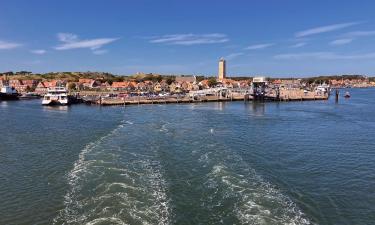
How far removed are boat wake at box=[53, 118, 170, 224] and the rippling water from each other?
50 mm

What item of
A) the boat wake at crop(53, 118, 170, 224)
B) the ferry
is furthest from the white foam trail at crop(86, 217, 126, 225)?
the ferry

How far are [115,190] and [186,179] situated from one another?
176 inches

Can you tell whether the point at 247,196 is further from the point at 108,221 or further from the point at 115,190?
the point at 108,221

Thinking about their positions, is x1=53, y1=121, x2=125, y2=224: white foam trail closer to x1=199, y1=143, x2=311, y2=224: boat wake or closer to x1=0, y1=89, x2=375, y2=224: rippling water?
x1=0, y1=89, x2=375, y2=224: rippling water

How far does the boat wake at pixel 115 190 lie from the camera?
1720cm

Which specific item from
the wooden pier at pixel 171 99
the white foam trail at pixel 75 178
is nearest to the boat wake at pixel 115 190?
the white foam trail at pixel 75 178

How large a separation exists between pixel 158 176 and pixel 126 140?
1406 centimetres

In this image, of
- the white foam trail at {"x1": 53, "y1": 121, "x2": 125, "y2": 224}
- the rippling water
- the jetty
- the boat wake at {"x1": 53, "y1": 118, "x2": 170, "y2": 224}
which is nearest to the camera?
the boat wake at {"x1": 53, "y1": 118, "x2": 170, "y2": 224}

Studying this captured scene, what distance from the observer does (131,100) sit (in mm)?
99312

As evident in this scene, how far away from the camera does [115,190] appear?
2059 cm

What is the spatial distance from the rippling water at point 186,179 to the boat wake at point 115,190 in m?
0.05

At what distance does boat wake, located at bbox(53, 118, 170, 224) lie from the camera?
1720 centimetres

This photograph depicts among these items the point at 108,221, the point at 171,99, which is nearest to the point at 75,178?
the point at 108,221

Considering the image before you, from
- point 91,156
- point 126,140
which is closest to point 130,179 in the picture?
point 91,156
